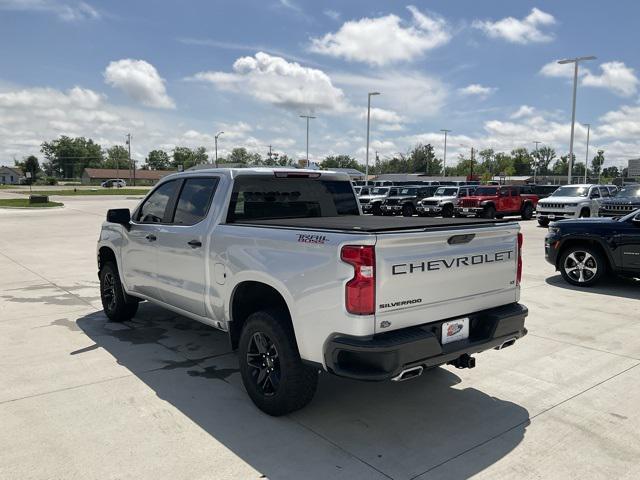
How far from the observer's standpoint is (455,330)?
11.9 feet

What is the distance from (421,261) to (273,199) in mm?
1975

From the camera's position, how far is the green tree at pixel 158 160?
16638 centimetres

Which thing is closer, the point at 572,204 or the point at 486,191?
the point at 572,204

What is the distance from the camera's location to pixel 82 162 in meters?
152

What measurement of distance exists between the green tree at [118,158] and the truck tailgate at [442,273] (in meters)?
163

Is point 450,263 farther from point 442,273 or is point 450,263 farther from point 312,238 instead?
point 312,238

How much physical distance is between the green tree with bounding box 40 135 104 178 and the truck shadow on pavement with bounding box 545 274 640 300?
6317 inches

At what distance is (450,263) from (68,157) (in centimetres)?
16589

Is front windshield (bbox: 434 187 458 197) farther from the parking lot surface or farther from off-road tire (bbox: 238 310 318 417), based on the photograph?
off-road tire (bbox: 238 310 318 417)

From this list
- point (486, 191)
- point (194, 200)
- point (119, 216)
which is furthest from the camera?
point (486, 191)

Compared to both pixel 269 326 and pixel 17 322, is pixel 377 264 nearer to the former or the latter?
pixel 269 326

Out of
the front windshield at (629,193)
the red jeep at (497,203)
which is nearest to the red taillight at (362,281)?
the front windshield at (629,193)

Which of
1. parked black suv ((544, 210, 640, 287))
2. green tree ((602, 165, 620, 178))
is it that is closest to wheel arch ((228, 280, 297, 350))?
parked black suv ((544, 210, 640, 287))

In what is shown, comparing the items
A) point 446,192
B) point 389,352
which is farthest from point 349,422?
point 446,192
